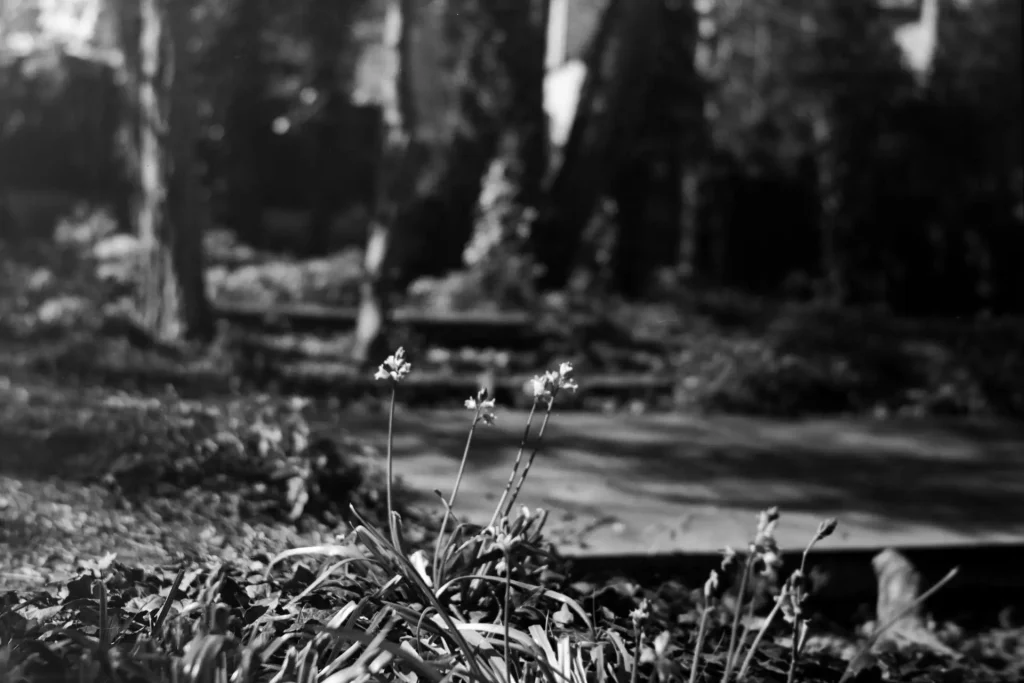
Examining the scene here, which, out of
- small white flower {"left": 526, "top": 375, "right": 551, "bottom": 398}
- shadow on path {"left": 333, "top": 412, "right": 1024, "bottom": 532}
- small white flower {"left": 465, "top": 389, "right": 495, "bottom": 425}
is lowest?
shadow on path {"left": 333, "top": 412, "right": 1024, "bottom": 532}

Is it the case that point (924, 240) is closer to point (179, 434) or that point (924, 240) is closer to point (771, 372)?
A: point (771, 372)

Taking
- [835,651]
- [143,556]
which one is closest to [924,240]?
[835,651]

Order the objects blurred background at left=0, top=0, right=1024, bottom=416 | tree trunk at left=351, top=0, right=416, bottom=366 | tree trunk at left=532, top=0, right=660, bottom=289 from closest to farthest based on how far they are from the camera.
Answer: tree trunk at left=351, top=0, right=416, bottom=366 < blurred background at left=0, top=0, right=1024, bottom=416 < tree trunk at left=532, top=0, right=660, bottom=289

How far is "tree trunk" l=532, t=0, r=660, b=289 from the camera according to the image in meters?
11.7

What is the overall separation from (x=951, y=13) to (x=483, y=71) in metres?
14.2

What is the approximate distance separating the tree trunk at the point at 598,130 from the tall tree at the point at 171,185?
158 inches

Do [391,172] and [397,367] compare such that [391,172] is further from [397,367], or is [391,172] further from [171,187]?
[397,367]

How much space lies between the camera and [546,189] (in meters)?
12.2

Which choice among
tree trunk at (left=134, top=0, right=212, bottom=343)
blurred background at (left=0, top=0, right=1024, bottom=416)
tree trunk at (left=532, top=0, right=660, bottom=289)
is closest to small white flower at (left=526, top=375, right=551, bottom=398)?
blurred background at (left=0, top=0, right=1024, bottom=416)

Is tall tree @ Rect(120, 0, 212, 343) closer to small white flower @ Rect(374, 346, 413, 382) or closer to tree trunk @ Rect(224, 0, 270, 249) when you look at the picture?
small white flower @ Rect(374, 346, 413, 382)

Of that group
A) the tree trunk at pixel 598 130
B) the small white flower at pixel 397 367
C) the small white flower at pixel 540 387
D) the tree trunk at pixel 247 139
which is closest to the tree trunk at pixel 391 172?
the tree trunk at pixel 598 130

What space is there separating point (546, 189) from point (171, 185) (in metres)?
4.40

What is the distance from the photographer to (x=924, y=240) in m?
15.7

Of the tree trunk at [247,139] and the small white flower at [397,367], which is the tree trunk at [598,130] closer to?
the tree trunk at [247,139]
